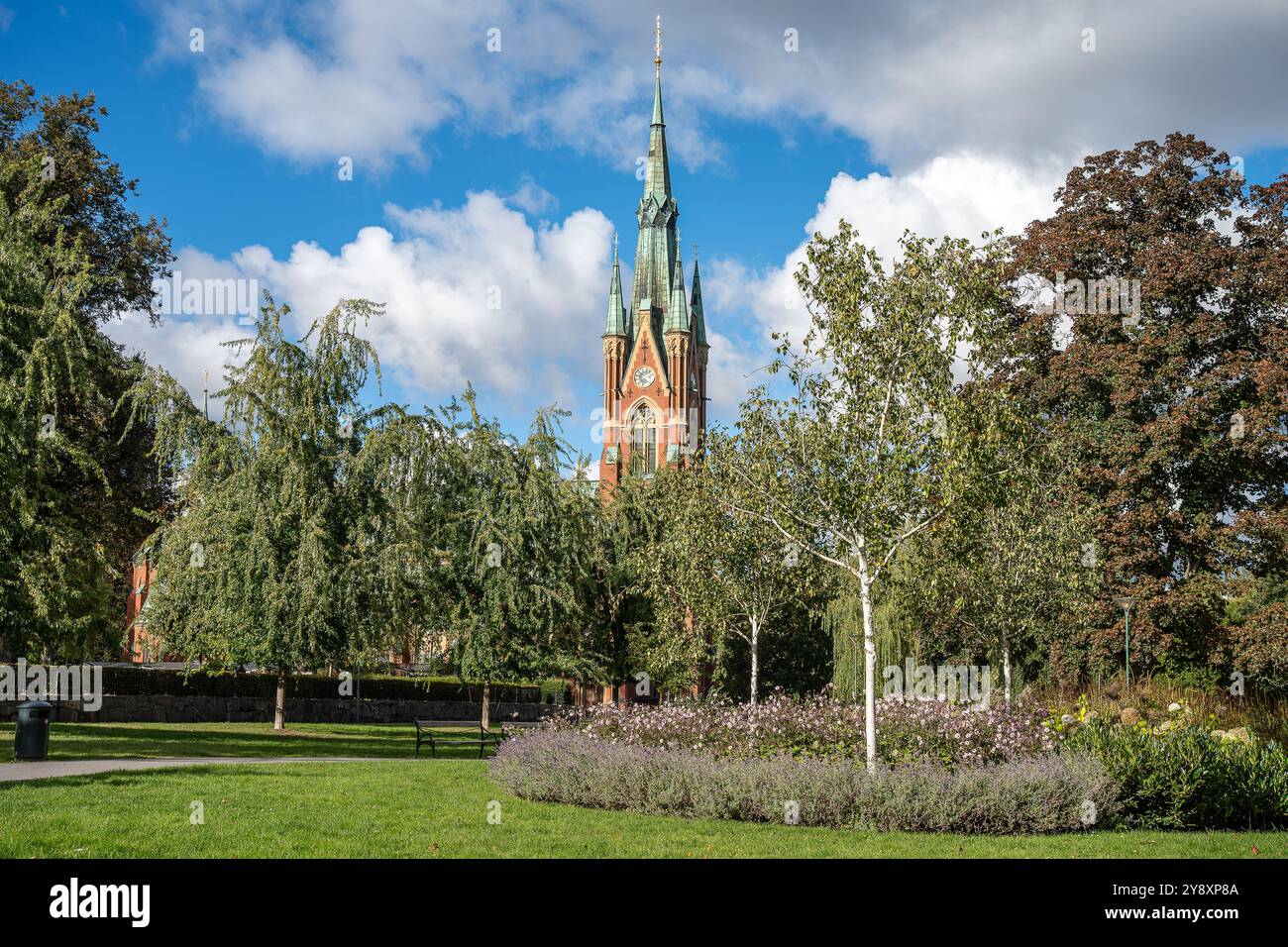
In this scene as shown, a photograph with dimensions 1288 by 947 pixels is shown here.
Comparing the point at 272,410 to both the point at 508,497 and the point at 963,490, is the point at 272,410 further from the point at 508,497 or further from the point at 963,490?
the point at 963,490

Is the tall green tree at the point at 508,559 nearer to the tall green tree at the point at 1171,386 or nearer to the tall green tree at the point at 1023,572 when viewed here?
the tall green tree at the point at 1023,572

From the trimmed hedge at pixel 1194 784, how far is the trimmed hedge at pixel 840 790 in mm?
581

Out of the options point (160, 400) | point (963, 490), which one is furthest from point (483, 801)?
point (160, 400)

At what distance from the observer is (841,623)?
37.7 m

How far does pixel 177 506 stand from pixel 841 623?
21.5 metres

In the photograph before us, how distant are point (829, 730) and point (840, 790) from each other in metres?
3.97

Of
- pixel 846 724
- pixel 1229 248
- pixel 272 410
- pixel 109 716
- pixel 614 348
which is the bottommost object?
pixel 109 716

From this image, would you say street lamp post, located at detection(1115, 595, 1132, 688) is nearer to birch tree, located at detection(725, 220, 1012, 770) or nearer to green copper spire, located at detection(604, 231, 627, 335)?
birch tree, located at detection(725, 220, 1012, 770)

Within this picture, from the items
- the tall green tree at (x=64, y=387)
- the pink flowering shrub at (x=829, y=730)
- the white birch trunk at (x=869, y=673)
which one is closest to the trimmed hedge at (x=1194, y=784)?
the pink flowering shrub at (x=829, y=730)

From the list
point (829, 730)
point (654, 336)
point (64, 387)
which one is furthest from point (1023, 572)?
point (654, 336)

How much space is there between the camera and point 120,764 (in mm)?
17156

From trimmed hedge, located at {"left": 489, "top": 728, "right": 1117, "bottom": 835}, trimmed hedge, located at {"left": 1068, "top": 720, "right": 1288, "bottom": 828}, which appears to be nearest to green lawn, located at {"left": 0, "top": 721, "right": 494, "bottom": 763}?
trimmed hedge, located at {"left": 489, "top": 728, "right": 1117, "bottom": 835}

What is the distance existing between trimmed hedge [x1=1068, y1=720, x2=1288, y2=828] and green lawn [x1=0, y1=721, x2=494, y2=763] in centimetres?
1404

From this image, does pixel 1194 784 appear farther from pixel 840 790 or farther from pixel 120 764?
pixel 120 764
